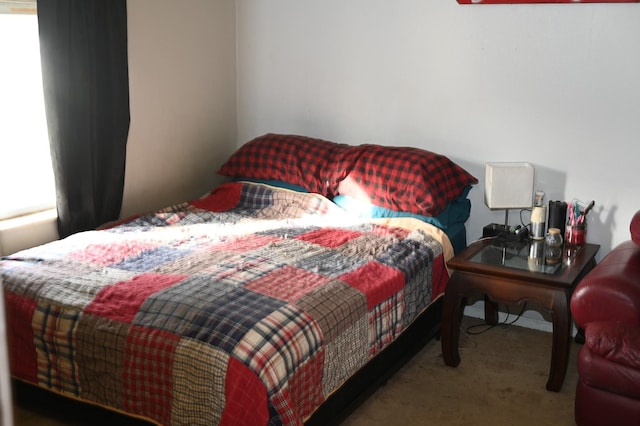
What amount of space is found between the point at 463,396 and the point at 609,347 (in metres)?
0.69

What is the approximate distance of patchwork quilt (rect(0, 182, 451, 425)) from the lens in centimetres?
211

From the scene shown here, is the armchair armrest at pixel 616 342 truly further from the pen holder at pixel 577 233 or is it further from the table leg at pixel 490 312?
the table leg at pixel 490 312

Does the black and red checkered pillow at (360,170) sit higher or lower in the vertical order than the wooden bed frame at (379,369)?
higher

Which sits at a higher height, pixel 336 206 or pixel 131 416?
pixel 336 206

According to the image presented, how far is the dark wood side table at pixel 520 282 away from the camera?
2773mm

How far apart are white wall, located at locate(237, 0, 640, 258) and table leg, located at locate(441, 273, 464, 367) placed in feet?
2.44

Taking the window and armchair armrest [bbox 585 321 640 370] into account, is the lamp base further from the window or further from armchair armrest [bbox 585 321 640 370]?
the window

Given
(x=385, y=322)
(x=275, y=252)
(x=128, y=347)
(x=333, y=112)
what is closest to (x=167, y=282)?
(x=128, y=347)

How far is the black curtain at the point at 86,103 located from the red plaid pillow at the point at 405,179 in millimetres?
1187

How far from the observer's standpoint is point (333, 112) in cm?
397

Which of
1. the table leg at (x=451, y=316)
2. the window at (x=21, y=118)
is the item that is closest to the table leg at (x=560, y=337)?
the table leg at (x=451, y=316)

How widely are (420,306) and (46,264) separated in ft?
5.19

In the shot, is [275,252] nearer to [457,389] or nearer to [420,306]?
[420,306]

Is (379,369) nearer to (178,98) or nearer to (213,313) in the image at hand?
(213,313)
